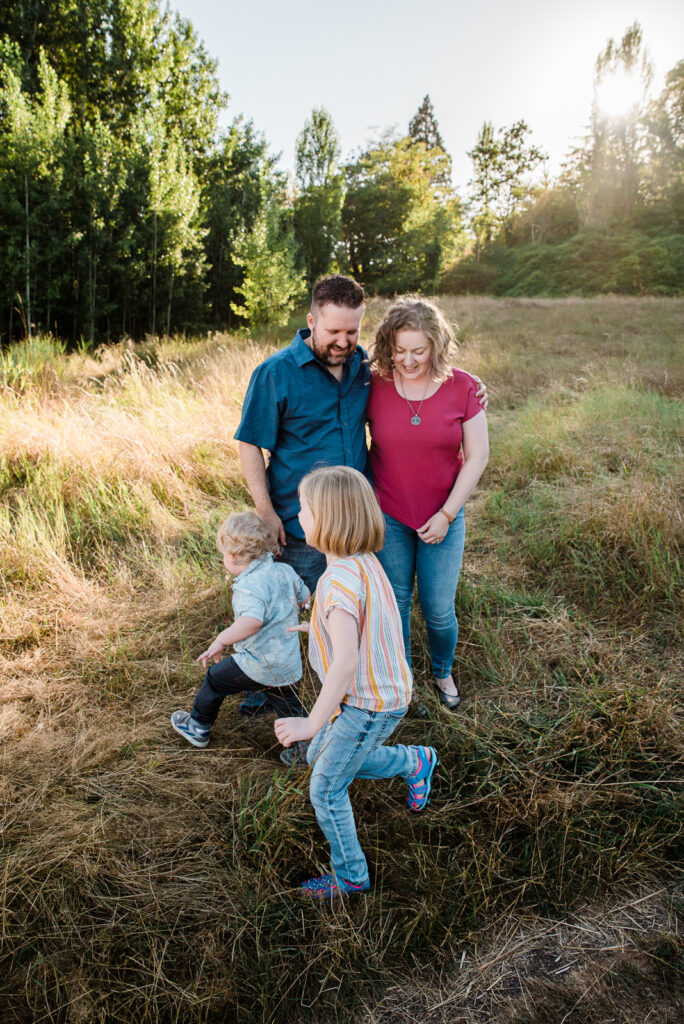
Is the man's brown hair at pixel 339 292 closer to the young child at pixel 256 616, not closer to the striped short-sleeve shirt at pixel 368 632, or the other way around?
the young child at pixel 256 616

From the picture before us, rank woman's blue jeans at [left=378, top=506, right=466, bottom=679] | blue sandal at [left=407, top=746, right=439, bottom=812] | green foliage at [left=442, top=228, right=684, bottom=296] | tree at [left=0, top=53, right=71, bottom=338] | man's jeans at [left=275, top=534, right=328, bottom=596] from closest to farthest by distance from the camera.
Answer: blue sandal at [left=407, top=746, right=439, bottom=812] → woman's blue jeans at [left=378, top=506, right=466, bottom=679] → man's jeans at [left=275, top=534, right=328, bottom=596] → tree at [left=0, top=53, right=71, bottom=338] → green foliage at [left=442, top=228, right=684, bottom=296]

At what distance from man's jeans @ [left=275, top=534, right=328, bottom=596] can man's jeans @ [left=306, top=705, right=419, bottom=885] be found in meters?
0.97

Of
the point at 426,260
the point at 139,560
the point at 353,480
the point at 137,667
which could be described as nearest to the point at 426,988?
the point at 353,480

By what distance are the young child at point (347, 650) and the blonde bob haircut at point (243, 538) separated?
0.64 meters

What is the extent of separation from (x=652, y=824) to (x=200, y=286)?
61.5ft

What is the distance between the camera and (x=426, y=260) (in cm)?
2997

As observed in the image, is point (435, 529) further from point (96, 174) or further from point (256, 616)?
point (96, 174)

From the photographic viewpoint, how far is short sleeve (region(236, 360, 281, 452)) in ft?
8.21

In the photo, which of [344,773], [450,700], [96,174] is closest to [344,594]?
[344,773]

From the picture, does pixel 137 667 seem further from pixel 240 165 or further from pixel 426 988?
pixel 240 165

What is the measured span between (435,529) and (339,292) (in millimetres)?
1091

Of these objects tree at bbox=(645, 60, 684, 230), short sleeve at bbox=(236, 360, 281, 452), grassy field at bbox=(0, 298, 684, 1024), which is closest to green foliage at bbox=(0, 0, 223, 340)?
grassy field at bbox=(0, 298, 684, 1024)

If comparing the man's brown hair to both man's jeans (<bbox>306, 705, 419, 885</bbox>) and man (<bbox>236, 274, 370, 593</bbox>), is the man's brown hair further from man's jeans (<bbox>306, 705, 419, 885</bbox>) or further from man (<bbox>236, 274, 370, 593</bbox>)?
man's jeans (<bbox>306, 705, 419, 885</bbox>)

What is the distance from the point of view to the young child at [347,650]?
1.68m
